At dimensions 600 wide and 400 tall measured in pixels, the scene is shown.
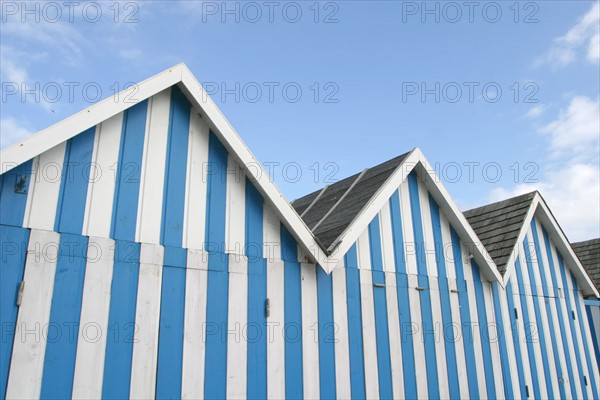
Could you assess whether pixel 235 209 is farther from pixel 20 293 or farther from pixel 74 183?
pixel 20 293

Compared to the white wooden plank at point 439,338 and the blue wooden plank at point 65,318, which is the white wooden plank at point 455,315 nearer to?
the white wooden plank at point 439,338

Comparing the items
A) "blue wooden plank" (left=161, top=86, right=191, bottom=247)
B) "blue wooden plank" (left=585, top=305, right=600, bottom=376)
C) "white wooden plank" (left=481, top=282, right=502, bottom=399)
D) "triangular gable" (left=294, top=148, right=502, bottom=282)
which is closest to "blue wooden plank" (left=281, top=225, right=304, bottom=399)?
"triangular gable" (left=294, top=148, right=502, bottom=282)

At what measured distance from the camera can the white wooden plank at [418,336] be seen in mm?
6379

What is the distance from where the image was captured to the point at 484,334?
7.36 meters

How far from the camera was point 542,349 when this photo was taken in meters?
8.08

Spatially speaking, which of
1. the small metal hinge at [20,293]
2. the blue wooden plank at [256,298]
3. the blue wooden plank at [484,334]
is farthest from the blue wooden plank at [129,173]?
the blue wooden plank at [484,334]

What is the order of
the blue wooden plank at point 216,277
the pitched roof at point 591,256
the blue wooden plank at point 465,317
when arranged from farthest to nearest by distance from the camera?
1. the pitched roof at point 591,256
2. the blue wooden plank at point 465,317
3. the blue wooden plank at point 216,277

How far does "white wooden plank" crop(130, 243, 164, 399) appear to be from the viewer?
4.57m

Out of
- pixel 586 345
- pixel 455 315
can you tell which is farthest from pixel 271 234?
pixel 586 345

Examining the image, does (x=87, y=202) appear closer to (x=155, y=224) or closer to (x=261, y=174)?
(x=155, y=224)

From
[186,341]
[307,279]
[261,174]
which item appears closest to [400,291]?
[307,279]

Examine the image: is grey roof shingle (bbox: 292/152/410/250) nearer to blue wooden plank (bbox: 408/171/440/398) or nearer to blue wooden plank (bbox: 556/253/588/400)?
blue wooden plank (bbox: 408/171/440/398)

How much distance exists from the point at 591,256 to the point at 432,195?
699 cm

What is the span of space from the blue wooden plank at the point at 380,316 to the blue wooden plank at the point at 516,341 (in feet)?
9.04
